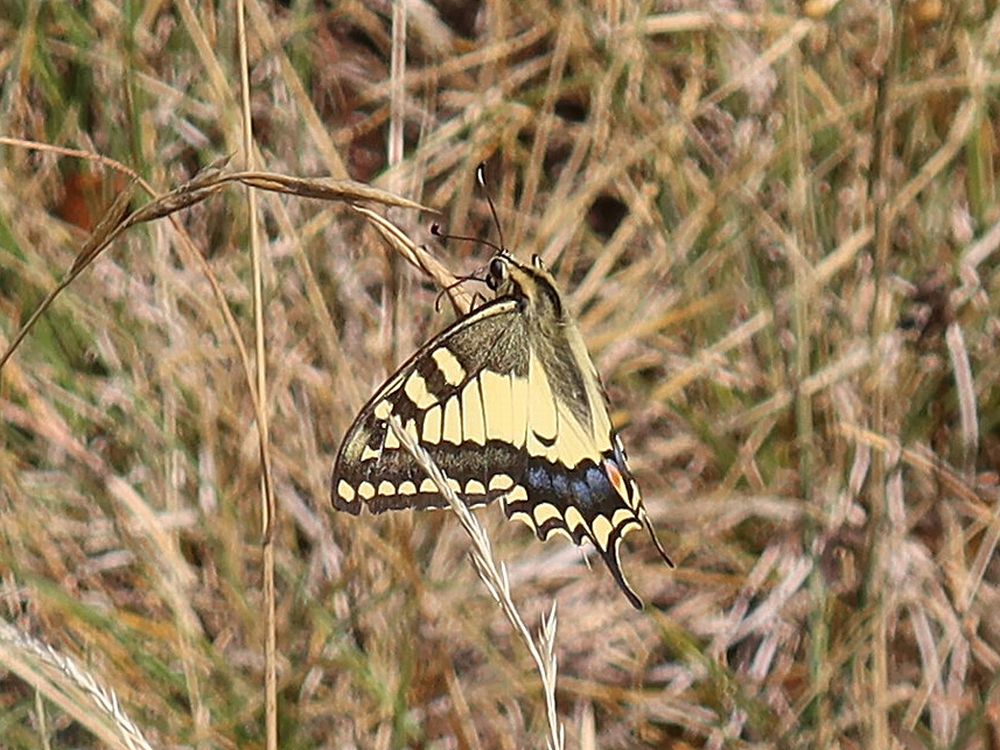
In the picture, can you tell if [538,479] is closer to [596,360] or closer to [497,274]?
[497,274]

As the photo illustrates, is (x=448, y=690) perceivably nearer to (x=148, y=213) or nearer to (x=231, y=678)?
(x=231, y=678)

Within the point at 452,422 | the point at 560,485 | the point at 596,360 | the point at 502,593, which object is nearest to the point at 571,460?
the point at 560,485

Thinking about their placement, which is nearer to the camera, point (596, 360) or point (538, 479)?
point (538, 479)

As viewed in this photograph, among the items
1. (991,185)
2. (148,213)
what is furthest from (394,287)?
(148,213)

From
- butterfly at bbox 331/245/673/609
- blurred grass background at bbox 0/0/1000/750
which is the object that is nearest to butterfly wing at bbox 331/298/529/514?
butterfly at bbox 331/245/673/609

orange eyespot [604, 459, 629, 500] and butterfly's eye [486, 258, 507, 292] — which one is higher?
butterfly's eye [486, 258, 507, 292]

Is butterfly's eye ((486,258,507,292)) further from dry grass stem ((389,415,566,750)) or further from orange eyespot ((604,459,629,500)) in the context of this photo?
dry grass stem ((389,415,566,750))
